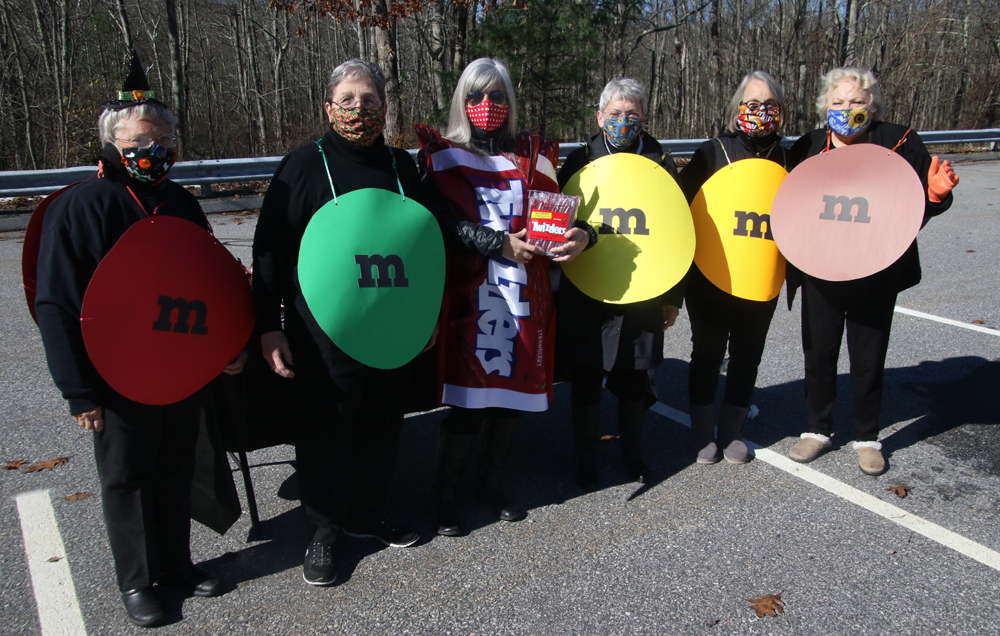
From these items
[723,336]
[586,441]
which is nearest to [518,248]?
[586,441]

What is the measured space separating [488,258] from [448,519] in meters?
1.16

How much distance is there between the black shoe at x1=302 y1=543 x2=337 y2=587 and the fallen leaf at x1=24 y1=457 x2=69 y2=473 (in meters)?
1.67

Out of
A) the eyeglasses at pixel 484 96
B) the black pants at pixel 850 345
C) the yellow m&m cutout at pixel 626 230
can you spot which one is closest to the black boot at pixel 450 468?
the yellow m&m cutout at pixel 626 230

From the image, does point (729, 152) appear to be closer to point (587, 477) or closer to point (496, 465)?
point (587, 477)

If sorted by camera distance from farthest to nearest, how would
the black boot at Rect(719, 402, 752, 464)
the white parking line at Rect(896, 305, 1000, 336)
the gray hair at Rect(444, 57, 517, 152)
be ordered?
the white parking line at Rect(896, 305, 1000, 336), the black boot at Rect(719, 402, 752, 464), the gray hair at Rect(444, 57, 517, 152)

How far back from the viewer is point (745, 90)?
10.7 ft

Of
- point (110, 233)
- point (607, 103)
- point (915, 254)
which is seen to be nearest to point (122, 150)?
point (110, 233)

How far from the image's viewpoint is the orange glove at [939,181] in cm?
310

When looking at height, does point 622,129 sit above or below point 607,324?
above

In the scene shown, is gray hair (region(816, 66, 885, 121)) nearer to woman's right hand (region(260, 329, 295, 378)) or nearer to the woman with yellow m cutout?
the woman with yellow m cutout

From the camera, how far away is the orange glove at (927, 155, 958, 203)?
310cm

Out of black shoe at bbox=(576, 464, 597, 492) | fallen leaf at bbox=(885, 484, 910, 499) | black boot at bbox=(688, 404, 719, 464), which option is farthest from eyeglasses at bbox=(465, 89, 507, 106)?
fallen leaf at bbox=(885, 484, 910, 499)

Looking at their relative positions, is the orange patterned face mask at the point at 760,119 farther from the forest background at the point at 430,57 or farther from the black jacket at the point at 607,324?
the forest background at the point at 430,57

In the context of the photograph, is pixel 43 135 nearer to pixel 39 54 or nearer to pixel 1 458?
pixel 39 54
